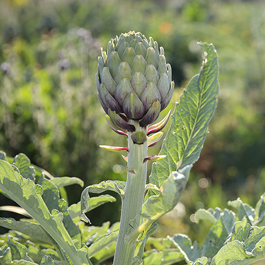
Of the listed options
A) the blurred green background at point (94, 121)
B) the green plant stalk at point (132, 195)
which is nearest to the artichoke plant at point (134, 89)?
the green plant stalk at point (132, 195)

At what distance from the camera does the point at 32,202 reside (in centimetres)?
47

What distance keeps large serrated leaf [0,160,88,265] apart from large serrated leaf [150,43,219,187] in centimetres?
16

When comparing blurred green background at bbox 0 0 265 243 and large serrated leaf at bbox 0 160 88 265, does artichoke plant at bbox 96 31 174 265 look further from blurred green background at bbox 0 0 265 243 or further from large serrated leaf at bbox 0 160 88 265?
blurred green background at bbox 0 0 265 243

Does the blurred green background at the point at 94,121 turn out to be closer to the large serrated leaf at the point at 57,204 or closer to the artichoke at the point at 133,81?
the large serrated leaf at the point at 57,204

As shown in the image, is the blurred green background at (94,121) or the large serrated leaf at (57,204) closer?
the large serrated leaf at (57,204)

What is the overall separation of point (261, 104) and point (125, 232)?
326 centimetres

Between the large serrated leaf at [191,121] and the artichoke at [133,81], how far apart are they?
12 cm

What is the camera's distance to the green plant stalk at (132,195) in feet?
1.61

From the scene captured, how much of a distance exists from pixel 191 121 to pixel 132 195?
0.56 feet

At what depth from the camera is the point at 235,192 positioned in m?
2.43

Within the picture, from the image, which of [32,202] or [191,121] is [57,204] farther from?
[191,121]

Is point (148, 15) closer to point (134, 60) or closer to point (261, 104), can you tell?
point (261, 104)

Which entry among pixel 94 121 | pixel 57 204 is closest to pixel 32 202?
pixel 57 204

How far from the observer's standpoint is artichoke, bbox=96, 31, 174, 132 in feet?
1.47
